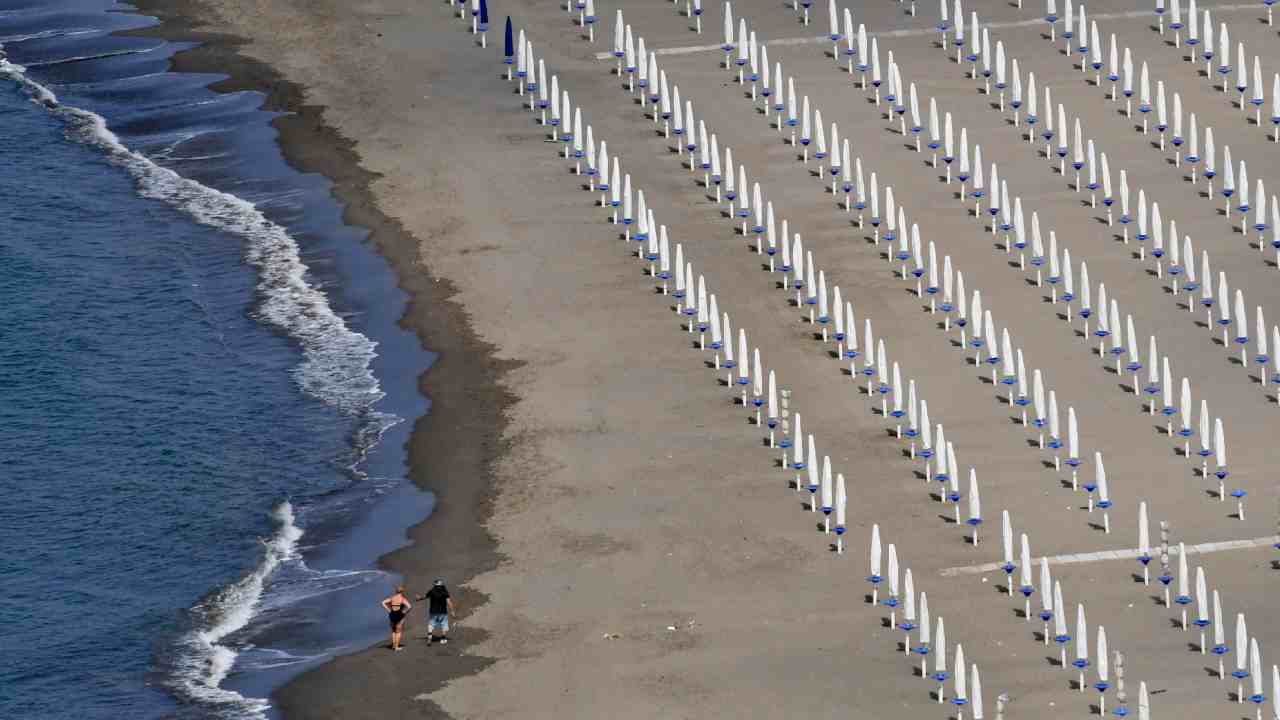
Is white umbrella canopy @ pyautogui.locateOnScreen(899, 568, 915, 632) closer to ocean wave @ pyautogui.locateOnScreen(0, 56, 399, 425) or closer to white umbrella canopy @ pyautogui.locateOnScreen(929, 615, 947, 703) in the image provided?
white umbrella canopy @ pyautogui.locateOnScreen(929, 615, 947, 703)

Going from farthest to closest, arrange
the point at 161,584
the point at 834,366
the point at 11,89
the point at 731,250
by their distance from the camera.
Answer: the point at 11,89, the point at 731,250, the point at 834,366, the point at 161,584

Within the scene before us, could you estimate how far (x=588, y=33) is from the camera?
354 ft

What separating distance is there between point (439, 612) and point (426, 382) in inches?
614

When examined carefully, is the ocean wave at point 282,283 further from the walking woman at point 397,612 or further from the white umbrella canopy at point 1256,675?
the white umbrella canopy at point 1256,675

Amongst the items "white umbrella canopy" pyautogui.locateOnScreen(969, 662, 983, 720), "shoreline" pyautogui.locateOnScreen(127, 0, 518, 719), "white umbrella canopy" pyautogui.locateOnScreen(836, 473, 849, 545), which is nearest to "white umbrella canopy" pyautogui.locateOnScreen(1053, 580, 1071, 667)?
"white umbrella canopy" pyautogui.locateOnScreen(969, 662, 983, 720)

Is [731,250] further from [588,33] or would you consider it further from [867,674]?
[867,674]

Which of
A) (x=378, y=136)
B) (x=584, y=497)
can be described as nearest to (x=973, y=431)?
(x=584, y=497)

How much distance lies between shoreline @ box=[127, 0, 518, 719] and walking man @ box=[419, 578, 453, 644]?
15.4 inches

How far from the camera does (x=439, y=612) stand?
7188cm

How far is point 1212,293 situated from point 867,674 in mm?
22923

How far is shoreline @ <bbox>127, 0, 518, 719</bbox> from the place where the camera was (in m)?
74.1

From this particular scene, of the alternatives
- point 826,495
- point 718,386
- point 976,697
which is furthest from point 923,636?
point 718,386

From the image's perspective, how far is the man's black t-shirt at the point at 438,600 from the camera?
71.8 metres

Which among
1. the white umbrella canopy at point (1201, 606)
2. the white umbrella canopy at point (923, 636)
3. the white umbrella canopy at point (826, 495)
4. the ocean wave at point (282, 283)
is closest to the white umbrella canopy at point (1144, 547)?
the white umbrella canopy at point (1201, 606)
